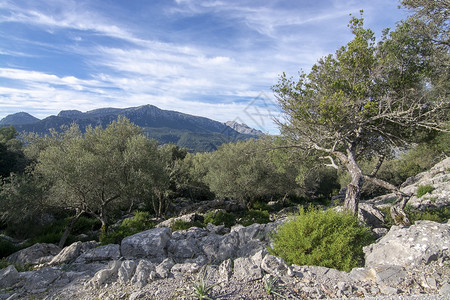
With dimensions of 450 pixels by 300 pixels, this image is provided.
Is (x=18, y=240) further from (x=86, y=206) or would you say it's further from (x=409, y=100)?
(x=409, y=100)

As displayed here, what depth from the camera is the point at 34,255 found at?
36.2 ft

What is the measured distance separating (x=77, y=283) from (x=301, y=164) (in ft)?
35.7

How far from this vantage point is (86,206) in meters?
15.1

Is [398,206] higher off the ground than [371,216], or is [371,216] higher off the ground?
[398,206]

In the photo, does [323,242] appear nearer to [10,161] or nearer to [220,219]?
[220,219]

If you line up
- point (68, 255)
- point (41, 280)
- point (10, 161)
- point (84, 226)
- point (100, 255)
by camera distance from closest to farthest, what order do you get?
point (41, 280)
point (100, 255)
point (68, 255)
point (84, 226)
point (10, 161)

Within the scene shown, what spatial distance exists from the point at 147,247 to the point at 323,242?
6968 millimetres

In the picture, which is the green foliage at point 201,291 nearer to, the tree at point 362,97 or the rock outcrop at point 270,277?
the rock outcrop at point 270,277

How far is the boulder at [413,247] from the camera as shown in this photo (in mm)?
4969

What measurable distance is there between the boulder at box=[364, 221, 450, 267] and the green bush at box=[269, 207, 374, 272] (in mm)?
431

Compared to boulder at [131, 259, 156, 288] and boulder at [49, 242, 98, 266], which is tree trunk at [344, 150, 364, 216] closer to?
boulder at [131, 259, 156, 288]

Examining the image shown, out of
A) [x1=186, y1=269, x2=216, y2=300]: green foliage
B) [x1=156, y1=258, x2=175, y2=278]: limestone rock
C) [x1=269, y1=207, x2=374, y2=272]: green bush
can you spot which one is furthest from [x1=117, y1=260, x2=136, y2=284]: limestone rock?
[x1=269, y1=207, x2=374, y2=272]: green bush

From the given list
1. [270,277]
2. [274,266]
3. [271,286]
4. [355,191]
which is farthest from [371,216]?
[271,286]

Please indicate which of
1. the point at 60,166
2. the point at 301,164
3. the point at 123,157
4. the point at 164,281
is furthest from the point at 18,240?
the point at 301,164
